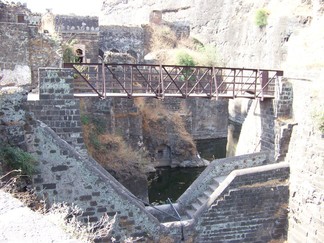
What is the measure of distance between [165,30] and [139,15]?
24.2ft

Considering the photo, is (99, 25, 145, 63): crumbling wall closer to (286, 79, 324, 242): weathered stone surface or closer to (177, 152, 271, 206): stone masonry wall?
(177, 152, 271, 206): stone masonry wall

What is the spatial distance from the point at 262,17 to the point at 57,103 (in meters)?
15.7

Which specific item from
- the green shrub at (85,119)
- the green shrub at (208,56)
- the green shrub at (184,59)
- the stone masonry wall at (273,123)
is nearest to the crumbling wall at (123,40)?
the green shrub at (184,59)

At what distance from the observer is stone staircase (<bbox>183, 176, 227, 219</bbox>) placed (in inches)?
445

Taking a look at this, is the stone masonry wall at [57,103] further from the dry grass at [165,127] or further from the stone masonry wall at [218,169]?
the dry grass at [165,127]

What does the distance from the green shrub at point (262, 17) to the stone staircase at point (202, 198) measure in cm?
1290

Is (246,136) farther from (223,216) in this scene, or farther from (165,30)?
(165,30)

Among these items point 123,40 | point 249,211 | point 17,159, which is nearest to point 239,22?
point 123,40

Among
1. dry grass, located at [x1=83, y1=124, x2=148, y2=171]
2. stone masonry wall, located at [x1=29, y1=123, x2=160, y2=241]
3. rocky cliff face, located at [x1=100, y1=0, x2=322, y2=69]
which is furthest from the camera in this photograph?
rocky cliff face, located at [x1=100, y1=0, x2=322, y2=69]

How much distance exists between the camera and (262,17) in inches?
868

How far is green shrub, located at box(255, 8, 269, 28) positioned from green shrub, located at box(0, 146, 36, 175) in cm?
1721

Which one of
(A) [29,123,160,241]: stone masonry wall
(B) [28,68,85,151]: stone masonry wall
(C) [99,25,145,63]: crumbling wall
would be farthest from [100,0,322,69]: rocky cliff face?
(A) [29,123,160,241]: stone masonry wall

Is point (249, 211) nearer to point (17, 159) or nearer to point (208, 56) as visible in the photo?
point (17, 159)

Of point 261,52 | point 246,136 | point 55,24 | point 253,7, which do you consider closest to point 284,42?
point 261,52
